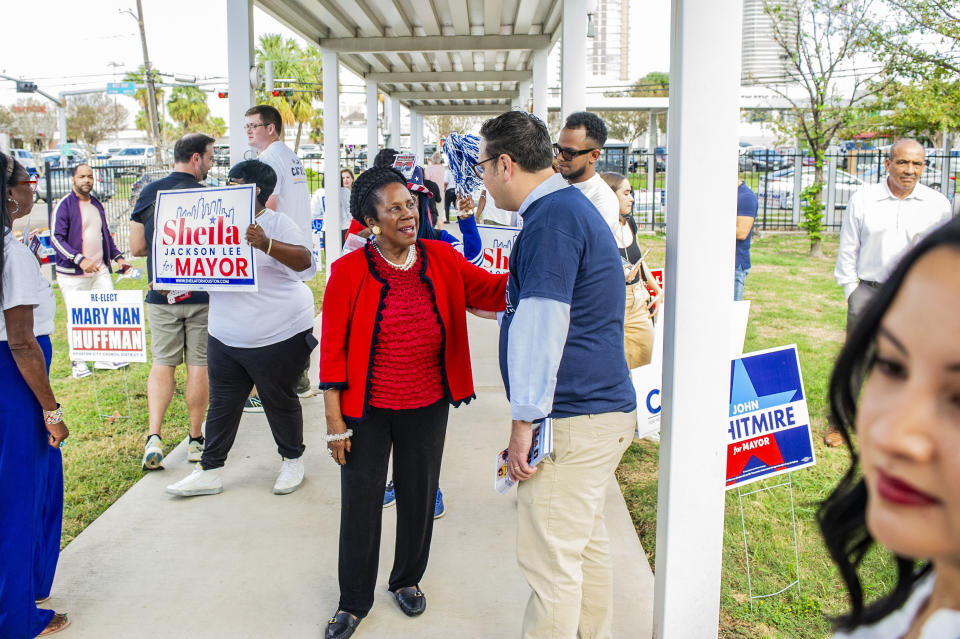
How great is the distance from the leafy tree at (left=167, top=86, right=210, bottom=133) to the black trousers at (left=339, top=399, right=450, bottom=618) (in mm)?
63421

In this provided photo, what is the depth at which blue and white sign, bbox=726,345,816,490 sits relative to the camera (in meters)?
3.55

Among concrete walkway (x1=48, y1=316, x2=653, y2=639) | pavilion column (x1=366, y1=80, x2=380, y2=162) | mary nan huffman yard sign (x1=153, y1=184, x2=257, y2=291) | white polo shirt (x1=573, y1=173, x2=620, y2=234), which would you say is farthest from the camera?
pavilion column (x1=366, y1=80, x2=380, y2=162)

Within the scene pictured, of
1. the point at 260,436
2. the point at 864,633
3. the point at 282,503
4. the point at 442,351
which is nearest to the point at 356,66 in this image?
the point at 260,436

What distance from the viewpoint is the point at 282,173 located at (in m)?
5.91

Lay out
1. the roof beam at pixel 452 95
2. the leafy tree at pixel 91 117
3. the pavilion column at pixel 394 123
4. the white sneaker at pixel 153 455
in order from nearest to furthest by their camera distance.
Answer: the white sneaker at pixel 153 455 < the roof beam at pixel 452 95 < the pavilion column at pixel 394 123 < the leafy tree at pixel 91 117

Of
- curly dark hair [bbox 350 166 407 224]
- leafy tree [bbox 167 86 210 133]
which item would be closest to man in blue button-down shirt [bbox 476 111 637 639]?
curly dark hair [bbox 350 166 407 224]

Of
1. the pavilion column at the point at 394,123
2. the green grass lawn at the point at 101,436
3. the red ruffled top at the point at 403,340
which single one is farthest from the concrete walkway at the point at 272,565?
the pavilion column at the point at 394,123

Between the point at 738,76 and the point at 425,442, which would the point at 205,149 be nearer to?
the point at 425,442

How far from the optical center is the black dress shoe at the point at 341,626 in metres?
3.37

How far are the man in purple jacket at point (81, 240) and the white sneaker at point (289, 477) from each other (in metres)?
3.68

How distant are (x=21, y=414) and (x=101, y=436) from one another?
3.37m

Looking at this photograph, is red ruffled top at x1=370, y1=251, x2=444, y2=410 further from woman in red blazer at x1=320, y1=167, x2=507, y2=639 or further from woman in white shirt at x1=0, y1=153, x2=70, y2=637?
woman in white shirt at x1=0, y1=153, x2=70, y2=637

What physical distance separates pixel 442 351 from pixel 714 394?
114 cm

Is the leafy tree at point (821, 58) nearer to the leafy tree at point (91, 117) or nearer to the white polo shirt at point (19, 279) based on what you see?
the white polo shirt at point (19, 279)
